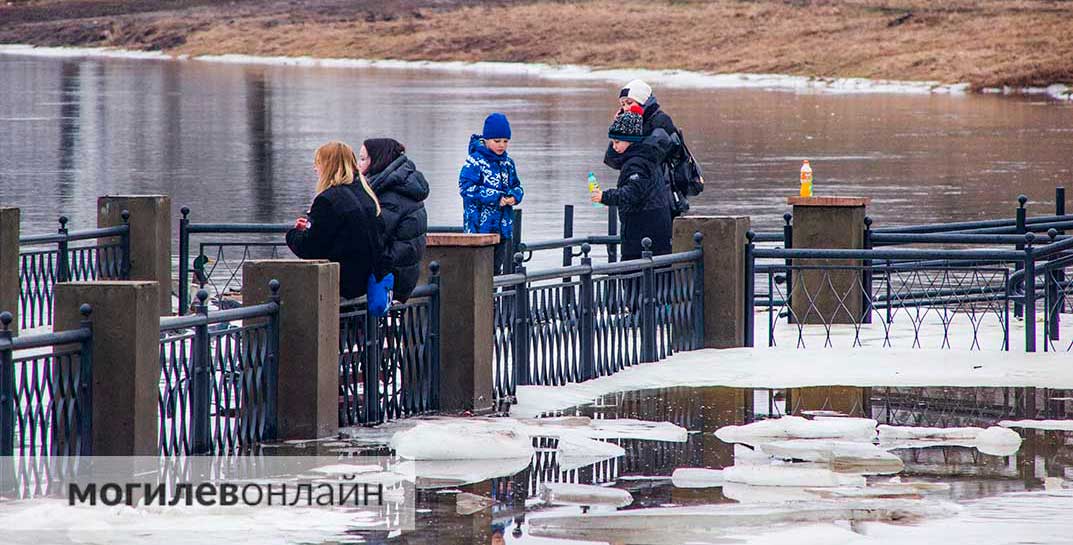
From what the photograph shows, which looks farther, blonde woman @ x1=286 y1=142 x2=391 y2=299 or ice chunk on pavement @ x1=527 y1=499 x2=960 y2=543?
blonde woman @ x1=286 y1=142 x2=391 y2=299

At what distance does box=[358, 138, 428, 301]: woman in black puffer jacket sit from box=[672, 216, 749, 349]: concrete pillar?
3355mm

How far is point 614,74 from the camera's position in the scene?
94438 millimetres

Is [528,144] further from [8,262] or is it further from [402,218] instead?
[402,218]

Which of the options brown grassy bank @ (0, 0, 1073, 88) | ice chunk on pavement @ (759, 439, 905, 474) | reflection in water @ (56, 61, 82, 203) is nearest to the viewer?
ice chunk on pavement @ (759, 439, 905, 474)

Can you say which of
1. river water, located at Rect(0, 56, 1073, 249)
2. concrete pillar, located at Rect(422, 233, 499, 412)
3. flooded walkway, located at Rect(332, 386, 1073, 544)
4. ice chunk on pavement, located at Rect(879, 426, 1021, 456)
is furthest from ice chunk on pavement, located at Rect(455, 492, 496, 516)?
river water, located at Rect(0, 56, 1073, 249)

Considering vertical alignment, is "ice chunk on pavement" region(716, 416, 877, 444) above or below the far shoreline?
below

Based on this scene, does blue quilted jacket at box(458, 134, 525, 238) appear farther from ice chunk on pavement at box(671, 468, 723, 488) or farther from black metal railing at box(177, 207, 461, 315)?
ice chunk on pavement at box(671, 468, 723, 488)

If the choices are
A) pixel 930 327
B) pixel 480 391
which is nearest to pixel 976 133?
pixel 930 327

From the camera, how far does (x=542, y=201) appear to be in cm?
2766

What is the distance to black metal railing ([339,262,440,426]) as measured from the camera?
9773mm

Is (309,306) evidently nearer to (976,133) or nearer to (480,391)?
(480,391)

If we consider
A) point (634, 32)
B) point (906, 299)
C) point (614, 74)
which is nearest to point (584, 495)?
point (906, 299)

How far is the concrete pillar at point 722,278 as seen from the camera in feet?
Result: 42.3

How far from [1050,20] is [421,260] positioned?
286 ft
